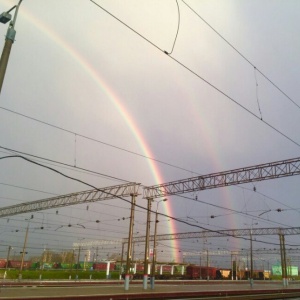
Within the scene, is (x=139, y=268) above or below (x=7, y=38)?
below

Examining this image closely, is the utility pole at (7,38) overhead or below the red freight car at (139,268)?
overhead

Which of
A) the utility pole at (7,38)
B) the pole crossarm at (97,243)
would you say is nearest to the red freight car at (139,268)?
the pole crossarm at (97,243)

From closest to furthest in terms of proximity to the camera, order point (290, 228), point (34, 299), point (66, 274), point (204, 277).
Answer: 1. point (34, 299)
2. point (290, 228)
3. point (66, 274)
4. point (204, 277)

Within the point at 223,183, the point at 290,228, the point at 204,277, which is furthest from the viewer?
the point at 204,277

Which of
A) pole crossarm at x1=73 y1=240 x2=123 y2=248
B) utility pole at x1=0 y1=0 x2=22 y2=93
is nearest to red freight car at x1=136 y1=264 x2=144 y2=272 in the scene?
pole crossarm at x1=73 y1=240 x2=123 y2=248

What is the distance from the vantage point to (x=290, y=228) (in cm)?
4891

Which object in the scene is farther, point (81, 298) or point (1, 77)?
point (81, 298)

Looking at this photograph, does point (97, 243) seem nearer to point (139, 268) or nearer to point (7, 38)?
point (139, 268)

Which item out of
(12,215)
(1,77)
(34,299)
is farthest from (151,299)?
(12,215)

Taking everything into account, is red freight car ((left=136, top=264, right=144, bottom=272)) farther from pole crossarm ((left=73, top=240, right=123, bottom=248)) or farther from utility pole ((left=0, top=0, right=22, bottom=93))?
Answer: utility pole ((left=0, top=0, right=22, bottom=93))

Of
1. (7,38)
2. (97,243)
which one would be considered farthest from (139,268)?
(7,38)

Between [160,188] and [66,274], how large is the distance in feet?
131

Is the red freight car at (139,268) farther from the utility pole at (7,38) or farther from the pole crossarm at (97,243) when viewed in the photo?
the utility pole at (7,38)

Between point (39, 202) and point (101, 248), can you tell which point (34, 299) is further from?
point (101, 248)
